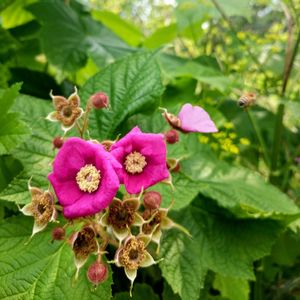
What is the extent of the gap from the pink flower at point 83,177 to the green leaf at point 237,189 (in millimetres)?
263

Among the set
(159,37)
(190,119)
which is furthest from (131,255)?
(159,37)

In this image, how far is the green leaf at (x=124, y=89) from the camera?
2.84 feet

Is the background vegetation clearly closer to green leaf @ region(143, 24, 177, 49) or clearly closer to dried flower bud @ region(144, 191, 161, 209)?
green leaf @ region(143, 24, 177, 49)

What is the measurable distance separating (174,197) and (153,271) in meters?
0.30

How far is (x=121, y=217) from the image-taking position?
61 centimetres

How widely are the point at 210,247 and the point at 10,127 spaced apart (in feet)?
1.41

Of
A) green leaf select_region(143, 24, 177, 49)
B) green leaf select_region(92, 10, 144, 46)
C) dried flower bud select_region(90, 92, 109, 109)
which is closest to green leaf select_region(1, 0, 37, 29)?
green leaf select_region(92, 10, 144, 46)

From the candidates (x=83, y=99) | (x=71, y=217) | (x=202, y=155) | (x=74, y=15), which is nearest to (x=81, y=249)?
(x=71, y=217)

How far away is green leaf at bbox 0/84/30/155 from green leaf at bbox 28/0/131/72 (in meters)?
0.40

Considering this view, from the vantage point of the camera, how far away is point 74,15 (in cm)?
136

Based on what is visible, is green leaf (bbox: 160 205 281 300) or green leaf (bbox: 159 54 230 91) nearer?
green leaf (bbox: 160 205 281 300)

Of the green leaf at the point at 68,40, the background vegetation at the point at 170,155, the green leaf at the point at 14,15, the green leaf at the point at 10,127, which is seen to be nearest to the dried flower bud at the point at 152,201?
the background vegetation at the point at 170,155

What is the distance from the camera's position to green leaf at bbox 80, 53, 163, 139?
34.0 inches

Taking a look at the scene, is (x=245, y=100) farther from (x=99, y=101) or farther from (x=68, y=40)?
(x=68, y=40)
